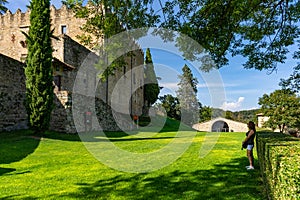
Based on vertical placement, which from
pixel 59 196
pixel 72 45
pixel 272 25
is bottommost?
pixel 59 196

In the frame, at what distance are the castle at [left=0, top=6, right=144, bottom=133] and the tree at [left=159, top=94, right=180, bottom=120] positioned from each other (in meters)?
5.39

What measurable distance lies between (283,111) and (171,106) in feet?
48.0

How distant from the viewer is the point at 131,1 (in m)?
6.43

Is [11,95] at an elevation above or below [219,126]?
above

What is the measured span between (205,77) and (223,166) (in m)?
2.66

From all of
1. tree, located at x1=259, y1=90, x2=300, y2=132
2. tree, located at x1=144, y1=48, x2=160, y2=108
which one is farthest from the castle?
tree, located at x1=259, y1=90, x2=300, y2=132

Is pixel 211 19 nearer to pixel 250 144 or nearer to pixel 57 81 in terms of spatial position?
pixel 250 144

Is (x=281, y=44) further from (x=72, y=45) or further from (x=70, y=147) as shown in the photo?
(x=72, y=45)

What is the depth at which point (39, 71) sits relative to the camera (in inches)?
521

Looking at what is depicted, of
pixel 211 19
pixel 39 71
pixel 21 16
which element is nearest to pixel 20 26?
pixel 21 16

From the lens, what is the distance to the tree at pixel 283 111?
1254 inches

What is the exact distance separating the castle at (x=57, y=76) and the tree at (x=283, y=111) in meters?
18.6

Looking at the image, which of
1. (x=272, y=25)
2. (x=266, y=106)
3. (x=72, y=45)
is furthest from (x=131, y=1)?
(x=266, y=106)

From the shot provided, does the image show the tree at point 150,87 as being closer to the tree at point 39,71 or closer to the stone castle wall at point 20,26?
the stone castle wall at point 20,26
